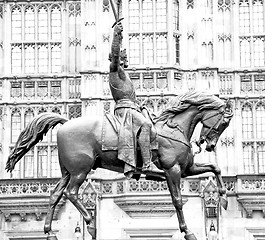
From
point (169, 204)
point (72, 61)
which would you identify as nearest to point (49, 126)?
point (169, 204)

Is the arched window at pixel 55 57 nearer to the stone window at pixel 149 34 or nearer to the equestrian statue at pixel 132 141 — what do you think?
the stone window at pixel 149 34

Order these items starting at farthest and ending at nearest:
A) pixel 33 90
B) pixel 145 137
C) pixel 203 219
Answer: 1. pixel 33 90
2. pixel 203 219
3. pixel 145 137

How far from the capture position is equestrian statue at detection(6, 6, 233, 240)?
1227 cm

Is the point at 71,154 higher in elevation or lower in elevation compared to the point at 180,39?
lower

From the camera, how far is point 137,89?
3097 centimetres

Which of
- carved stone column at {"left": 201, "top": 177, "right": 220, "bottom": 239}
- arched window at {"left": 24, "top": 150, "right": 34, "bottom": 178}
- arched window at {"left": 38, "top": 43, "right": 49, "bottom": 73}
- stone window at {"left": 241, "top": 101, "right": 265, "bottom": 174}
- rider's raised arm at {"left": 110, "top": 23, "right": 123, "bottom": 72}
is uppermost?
arched window at {"left": 38, "top": 43, "right": 49, "bottom": 73}

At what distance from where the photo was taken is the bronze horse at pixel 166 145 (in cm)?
1236

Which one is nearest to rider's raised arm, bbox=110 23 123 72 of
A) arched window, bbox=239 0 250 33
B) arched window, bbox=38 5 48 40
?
arched window, bbox=239 0 250 33

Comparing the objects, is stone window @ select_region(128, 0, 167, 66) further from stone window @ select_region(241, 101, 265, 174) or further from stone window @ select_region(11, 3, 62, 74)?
stone window @ select_region(241, 101, 265, 174)

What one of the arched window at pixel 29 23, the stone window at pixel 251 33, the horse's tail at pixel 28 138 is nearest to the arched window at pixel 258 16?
the stone window at pixel 251 33

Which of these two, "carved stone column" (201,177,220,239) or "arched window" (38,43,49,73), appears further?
"arched window" (38,43,49,73)

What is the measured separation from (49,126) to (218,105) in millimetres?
2299

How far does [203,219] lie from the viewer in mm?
29984

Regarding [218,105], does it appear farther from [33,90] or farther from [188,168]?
[33,90]
